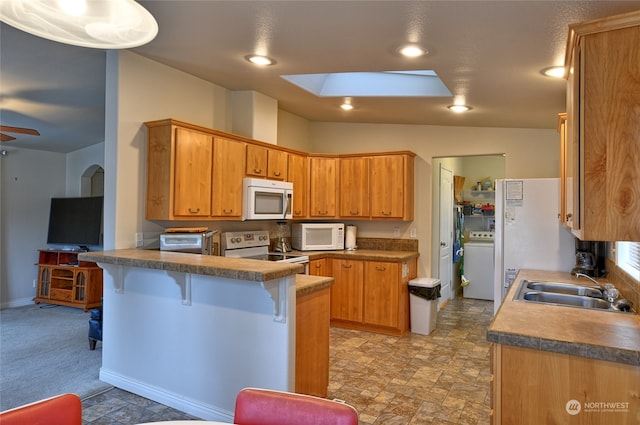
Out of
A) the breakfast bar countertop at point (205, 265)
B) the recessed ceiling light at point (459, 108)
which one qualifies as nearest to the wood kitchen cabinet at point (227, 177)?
the breakfast bar countertop at point (205, 265)

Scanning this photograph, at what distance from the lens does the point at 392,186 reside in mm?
4840

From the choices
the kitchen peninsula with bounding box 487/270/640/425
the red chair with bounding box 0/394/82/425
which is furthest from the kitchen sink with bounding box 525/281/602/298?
the red chair with bounding box 0/394/82/425

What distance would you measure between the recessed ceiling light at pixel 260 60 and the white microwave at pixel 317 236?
2.21m

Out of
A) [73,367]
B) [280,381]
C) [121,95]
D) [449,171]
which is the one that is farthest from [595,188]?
[449,171]

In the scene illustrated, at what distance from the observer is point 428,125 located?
16.7ft

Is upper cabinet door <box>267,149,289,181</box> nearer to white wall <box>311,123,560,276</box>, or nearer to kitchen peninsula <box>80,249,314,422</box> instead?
white wall <box>311,123,560,276</box>

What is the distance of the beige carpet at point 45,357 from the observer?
9.74ft

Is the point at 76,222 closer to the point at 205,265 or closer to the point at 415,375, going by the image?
the point at 205,265

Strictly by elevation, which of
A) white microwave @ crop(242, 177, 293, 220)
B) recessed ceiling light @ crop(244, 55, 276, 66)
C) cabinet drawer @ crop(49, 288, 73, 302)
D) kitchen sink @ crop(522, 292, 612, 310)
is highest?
recessed ceiling light @ crop(244, 55, 276, 66)

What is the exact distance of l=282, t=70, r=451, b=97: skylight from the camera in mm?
3674

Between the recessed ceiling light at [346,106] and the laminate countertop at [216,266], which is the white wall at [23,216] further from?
the recessed ceiling light at [346,106]

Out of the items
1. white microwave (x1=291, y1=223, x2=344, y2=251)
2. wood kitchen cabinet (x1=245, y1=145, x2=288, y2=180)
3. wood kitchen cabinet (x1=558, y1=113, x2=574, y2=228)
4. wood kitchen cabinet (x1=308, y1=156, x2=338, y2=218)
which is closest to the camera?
wood kitchen cabinet (x1=558, y1=113, x2=574, y2=228)

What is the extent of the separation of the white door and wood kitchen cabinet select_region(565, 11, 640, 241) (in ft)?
12.2
